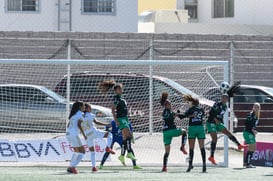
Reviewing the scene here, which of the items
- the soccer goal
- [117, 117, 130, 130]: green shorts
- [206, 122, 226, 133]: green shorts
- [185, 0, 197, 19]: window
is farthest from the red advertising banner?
[185, 0, 197, 19]: window

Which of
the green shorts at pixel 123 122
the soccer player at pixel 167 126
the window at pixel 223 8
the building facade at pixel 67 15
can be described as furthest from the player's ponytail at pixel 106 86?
the window at pixel 223 8

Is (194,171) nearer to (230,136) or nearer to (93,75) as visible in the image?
(230,136)

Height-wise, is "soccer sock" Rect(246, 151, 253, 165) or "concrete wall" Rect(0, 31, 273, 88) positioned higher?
"concrete wall" Rect(0, 31, 273, 88)

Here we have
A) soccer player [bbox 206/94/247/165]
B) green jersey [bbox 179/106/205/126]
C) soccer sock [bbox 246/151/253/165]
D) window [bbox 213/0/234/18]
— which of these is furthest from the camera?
window [bbox 213/0/234/18]

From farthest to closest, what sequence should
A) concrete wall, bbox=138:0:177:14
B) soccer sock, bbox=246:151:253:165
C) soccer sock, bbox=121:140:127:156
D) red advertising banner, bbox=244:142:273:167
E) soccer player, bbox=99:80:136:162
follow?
concrete wall, bbox=138:0:177:14 < red advertising banner, bbox=244:142:273:167 < soccer sock, bbox=246:151:253:165 < soccer sock, bbox=121:140:127:156 < soccer player, bbox=99:80:136:162

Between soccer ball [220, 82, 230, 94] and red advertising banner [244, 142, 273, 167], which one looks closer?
soccer ball [220, 82, 230, 94]

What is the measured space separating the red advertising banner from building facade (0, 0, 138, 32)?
44.5 ft

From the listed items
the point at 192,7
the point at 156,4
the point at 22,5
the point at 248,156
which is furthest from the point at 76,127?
the point at 156,4

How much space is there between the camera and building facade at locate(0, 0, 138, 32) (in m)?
33.2

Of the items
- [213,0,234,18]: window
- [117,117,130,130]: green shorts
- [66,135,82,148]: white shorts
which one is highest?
[213,0,234,18]: window

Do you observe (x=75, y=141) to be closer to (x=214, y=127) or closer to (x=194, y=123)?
(x=194, y=123)

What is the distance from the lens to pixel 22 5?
110ft

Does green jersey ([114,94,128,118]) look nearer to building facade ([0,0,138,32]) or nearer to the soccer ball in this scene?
the soccer ball

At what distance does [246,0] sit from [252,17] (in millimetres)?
1044
